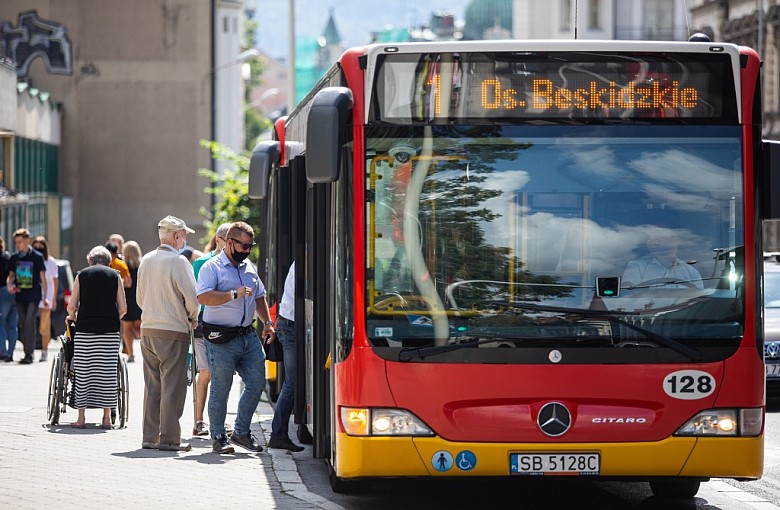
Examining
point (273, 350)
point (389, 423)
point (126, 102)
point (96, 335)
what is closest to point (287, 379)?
point (273, 350)

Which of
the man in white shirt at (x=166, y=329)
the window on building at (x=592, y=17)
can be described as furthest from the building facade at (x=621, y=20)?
the man in white shirt at (x=166, y=329)

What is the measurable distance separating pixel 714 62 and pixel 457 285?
1.95 meters

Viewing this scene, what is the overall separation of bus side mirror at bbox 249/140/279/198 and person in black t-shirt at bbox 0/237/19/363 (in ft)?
25.1

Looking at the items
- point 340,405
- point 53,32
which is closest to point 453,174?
point 340,405

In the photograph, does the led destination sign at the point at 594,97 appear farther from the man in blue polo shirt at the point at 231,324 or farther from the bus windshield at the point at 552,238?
the man in blue polo shirt at the point at 231,324

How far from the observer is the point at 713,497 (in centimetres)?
1077

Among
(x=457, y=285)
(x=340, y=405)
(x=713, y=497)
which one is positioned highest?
(x=457, y=285)

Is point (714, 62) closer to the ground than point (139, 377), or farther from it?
farther from it

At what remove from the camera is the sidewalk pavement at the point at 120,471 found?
31.8 feet

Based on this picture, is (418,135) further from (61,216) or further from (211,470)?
(61,216)

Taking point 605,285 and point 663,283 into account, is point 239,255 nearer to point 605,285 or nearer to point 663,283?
point 605,285

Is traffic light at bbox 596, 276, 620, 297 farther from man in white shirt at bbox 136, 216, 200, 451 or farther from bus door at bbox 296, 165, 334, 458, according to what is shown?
man in white shirt at bbox 136, 216, 200, 451

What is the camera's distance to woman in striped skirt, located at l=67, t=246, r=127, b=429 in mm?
13844

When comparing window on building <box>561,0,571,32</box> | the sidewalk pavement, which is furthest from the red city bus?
window on building <box>561,0,571,32</box>
